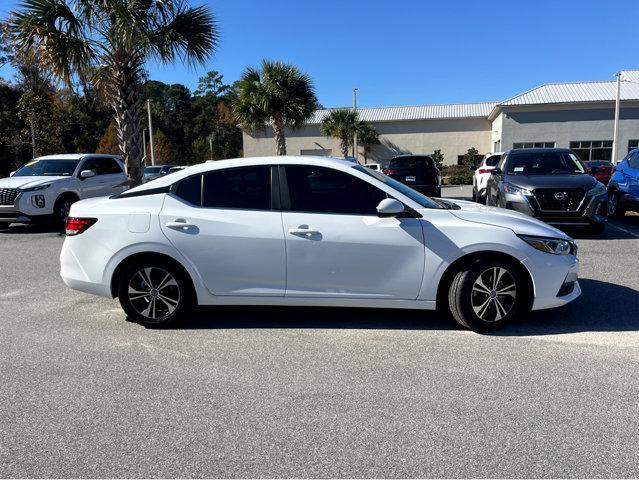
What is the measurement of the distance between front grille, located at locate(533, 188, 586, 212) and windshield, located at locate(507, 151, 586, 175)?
994 millimetres

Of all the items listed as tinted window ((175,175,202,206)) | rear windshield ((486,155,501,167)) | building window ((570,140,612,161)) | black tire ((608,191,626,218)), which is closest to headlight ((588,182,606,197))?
black tire ((608,191,626,218))

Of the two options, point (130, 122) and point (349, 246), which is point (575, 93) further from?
point (349, 246)

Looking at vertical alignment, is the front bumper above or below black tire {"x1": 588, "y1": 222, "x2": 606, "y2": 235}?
above

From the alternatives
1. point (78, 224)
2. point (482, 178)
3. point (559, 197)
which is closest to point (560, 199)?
point (559, 197)

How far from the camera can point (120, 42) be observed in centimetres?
1163

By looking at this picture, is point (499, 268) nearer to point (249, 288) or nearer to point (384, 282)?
point (384, 282)

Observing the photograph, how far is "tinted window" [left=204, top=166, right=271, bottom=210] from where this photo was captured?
4754 mm

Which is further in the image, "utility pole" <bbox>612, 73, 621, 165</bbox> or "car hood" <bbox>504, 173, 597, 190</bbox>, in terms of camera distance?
"utility pole" <bbox>612, 73, 621, 165</bbox>

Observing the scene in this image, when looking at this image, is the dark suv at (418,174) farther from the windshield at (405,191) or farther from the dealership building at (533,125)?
the dealership building at (533,125)

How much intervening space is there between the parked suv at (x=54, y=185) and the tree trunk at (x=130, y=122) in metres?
0.74

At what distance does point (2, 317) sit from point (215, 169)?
2.85 m

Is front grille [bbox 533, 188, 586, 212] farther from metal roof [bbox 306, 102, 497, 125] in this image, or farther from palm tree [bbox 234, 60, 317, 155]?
metal roof [bbox 306, 102, 497, 125]

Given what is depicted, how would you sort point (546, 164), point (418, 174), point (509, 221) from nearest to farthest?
point (509, 221) < point (546, 164) < point (418, 174)

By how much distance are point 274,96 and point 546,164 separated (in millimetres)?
13920
